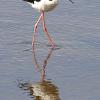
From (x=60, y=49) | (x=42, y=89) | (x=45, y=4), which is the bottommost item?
(x=60, y=49)

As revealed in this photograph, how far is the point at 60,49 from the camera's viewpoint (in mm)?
11188

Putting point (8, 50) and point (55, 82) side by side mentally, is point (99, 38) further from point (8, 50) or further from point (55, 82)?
point (55, 82)

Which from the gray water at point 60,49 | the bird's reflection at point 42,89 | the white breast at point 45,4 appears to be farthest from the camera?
the white breast at point 45,4

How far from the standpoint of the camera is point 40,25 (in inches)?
507

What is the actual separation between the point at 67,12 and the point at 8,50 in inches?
135

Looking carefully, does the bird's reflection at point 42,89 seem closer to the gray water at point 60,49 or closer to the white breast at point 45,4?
the gray water at point 60,49

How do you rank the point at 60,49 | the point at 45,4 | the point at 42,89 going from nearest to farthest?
1. the point at 42,89
2. the point at 60,49
3. the point at 45,4

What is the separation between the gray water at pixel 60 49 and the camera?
892cm

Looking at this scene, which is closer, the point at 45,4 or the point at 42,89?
the point at 42,89

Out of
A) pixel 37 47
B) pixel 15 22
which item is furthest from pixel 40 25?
pixel 37 47

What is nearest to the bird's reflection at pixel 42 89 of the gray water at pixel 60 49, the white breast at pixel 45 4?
the gray water at pixel 60 49

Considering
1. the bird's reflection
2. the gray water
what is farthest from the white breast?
the bird's reflection

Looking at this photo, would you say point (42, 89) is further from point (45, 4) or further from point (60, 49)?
point (45, 4)

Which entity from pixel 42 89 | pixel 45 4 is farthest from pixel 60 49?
pixel 42 89
